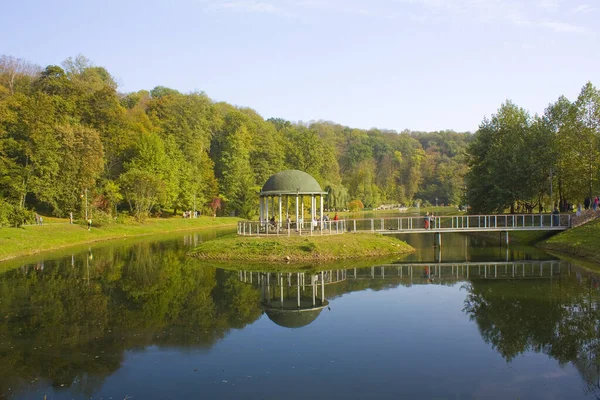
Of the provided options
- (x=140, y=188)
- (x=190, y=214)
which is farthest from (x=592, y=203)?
(x=190, y=214)

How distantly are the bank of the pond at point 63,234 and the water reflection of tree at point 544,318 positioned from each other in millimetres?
30808

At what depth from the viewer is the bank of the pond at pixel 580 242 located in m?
32.8

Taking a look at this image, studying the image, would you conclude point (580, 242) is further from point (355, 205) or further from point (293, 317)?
point (355, 205)

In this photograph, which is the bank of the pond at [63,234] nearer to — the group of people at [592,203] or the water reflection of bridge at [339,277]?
the water reflection of bridge at [339,277]

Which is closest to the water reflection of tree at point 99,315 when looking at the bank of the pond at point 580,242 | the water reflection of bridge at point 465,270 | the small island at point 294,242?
the small island at point 294,242

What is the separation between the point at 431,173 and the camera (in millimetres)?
147125

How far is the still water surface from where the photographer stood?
1188 cm

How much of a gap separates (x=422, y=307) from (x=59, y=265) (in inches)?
901

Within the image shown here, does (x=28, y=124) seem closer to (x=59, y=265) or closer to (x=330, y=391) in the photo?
(x=59, y=265)

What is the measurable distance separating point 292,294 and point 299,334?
5920 millimetres

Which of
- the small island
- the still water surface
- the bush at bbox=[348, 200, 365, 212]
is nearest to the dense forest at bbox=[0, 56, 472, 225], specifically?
the bush at bbox=[348, 200, 365, 212]

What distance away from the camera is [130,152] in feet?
214

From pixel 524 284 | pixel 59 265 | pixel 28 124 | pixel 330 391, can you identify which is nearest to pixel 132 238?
pixel 28 124

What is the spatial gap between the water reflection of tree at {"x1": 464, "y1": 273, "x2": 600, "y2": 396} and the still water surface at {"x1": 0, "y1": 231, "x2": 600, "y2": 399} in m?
0.07
